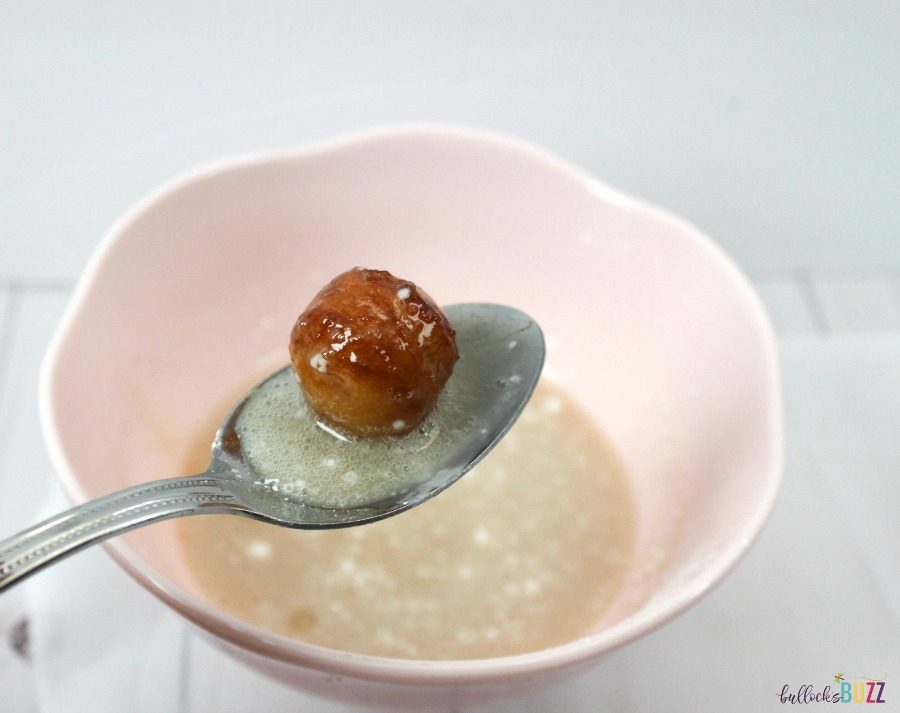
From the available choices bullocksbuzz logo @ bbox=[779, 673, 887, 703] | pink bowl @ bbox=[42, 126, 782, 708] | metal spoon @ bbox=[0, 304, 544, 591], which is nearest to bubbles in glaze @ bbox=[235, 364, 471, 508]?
metal spoon @ bbox=[0, 304, 544, 591]

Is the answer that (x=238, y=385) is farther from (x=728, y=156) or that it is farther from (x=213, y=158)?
(x=728, y=156)

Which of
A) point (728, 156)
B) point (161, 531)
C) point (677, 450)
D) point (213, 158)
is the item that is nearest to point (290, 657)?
point (161, 531)

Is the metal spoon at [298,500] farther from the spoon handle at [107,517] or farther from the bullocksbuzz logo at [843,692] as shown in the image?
the bullocksbuzz logo at [843,692]

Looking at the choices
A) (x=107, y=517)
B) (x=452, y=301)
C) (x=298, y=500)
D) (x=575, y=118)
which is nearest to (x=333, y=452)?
(x=298, y=500)

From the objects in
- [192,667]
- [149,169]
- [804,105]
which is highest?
[804,105]

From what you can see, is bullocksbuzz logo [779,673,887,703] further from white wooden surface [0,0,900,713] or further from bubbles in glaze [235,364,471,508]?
bubbles in glaze [235,364,471,508]

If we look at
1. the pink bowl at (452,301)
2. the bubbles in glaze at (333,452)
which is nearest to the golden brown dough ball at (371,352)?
the bubbles in glaze at (333,452)
